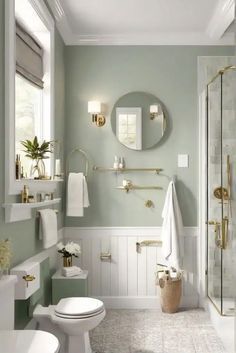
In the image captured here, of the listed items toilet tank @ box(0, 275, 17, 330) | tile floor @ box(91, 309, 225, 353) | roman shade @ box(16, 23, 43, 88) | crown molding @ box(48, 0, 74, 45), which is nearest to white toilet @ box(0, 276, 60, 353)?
toilet tank @ box(0, 275, 17, 330)

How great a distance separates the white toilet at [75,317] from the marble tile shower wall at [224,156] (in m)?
1.45

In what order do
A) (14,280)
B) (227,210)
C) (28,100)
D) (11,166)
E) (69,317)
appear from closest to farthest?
(14,280) → (11,166) → (69,317) → (28,100) → (227,210)

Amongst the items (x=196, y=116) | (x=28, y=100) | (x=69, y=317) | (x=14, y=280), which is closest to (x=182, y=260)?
(x=196, y=116)

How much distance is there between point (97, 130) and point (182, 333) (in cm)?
206

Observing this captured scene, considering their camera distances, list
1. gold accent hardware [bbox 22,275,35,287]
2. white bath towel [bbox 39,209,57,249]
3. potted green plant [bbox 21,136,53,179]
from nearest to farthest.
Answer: gold accent hardware [bbox 22,275,35,287], potted green plant [bbox 21,136,53,179], white bath towel [bbox 39,209,57,249]

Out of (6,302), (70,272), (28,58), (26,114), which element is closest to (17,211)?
(6,302)

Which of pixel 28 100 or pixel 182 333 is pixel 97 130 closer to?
pixel 28 100

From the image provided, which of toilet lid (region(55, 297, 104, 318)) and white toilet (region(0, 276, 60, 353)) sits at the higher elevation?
white toilet (region(0, 276, 60, 353))

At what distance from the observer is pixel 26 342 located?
213 cm

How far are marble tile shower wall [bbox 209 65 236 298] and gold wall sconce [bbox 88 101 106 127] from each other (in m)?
1.06

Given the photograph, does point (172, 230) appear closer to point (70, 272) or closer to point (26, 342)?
point (70, 272)

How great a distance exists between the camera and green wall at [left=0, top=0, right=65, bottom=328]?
261cm

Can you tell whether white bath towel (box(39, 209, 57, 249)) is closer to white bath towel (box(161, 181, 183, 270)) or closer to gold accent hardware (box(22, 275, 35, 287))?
gold accent hardware (box(22, 275, 35, 287))

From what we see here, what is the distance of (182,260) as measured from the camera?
4.47 m
